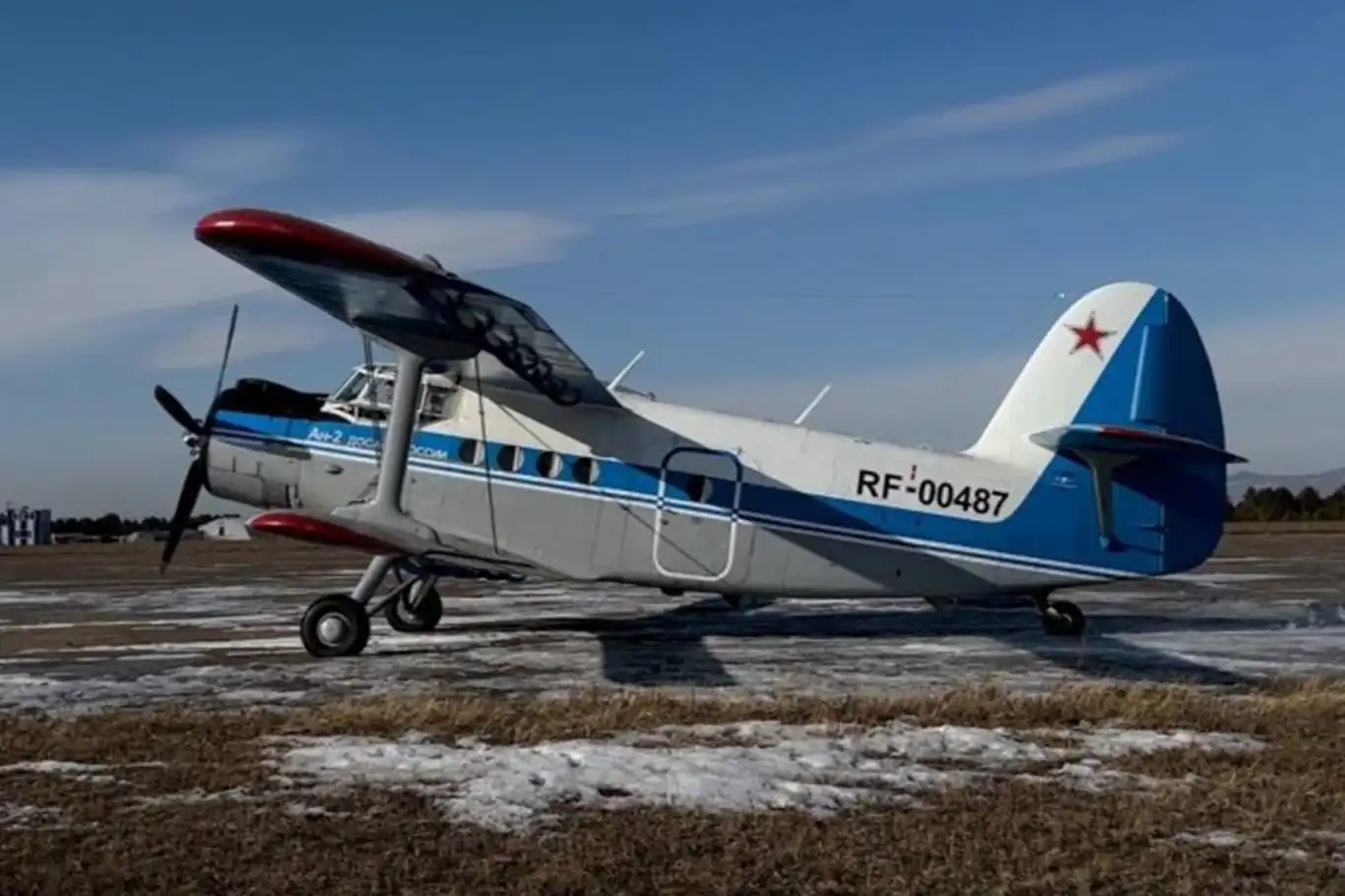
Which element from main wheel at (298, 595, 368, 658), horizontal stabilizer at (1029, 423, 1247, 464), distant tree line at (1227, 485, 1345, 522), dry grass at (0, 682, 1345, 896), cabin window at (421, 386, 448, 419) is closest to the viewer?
dry grass at (0, 682, 1345, 896)

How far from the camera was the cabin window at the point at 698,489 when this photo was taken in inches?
559

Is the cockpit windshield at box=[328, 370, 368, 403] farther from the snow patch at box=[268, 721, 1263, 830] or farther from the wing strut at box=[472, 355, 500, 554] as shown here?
the snow patch at box=[268, 721, 1263, 830]

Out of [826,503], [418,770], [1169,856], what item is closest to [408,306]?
[826,503]

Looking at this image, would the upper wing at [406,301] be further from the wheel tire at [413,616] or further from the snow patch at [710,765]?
the snow patch at [710,765]

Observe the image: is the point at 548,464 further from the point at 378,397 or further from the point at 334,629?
the point at 334,629

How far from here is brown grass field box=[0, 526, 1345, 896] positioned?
196 inches

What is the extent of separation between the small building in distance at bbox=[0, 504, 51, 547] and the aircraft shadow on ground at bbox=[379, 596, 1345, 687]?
76.8m

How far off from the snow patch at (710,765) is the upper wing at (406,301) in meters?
4.35

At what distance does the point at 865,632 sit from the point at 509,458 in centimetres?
493

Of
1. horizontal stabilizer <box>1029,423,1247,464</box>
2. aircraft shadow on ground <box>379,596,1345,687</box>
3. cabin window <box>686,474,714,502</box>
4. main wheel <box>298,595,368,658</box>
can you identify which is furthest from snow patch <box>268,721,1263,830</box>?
cabin window <box>686,474,714,502</box>

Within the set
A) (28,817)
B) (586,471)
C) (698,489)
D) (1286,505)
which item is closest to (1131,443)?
(698,489)

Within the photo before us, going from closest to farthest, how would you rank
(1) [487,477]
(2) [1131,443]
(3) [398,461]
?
(3) [398,461], (2) [1131,443], (1) [487,477]

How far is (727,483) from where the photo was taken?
14.2 meters

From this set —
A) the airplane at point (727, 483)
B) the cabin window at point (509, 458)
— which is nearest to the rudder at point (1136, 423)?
the airplane at point (727, 483)
